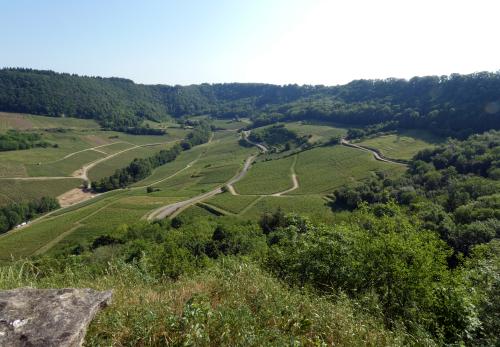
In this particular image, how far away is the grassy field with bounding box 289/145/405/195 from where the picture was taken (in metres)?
96.5

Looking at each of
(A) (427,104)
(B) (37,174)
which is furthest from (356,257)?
(A) (427,104)

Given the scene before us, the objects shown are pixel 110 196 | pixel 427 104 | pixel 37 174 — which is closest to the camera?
pixel 110 196

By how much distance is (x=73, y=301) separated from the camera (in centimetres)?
790

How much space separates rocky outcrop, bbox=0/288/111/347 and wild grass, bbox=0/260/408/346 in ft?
1.39

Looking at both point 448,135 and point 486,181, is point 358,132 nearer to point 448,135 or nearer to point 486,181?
point 448,135

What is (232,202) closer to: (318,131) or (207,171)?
(207,171)

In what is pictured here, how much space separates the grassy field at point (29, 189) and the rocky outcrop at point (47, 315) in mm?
114458

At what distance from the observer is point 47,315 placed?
7.29 meters

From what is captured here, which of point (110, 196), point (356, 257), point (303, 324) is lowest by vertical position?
point (110, 196)

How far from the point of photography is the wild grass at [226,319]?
7.39 metres

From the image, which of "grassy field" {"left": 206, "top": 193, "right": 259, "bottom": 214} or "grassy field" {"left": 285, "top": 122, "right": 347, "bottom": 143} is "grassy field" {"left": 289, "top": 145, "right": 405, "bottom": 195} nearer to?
"grassy field" {"left": 206, "top": 193, "right": 259, "bottom": 214}

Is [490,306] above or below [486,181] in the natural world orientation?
above

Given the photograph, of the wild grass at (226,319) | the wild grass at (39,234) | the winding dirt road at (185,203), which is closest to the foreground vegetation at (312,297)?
the wild grass at (226,319)

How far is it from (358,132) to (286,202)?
272 ft
